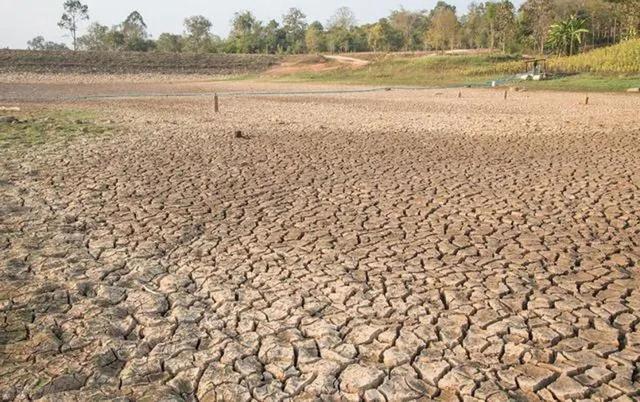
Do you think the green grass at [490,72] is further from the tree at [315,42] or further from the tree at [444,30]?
the tree at [315,42]

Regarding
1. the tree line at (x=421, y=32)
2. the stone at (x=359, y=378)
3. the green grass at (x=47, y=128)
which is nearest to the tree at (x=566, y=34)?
the tree line at (x=421, y=32)

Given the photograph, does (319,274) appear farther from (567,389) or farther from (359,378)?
(567,389)

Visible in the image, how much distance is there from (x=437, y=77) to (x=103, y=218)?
28089 mm

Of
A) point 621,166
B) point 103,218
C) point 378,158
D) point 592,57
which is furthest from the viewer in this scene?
point 592,57

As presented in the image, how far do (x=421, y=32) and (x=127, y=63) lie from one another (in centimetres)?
4013

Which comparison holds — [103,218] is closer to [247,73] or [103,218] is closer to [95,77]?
[95,77]

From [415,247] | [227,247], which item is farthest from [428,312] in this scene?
[227,247]

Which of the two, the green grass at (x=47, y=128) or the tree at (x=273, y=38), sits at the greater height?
the tree at (x=273, y=38)

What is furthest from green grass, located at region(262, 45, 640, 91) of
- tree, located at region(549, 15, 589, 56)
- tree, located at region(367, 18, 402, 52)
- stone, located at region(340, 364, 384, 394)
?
tree, located at region(367, 18, 402, 52)

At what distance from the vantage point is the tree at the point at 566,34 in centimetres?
4116

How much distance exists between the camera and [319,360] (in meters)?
3.27

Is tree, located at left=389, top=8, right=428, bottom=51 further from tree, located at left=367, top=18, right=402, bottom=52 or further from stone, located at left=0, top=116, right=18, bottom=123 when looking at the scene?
stone, located at left=0, top=116, right=18, bottom=123

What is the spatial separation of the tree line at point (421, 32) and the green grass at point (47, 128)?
128 feet

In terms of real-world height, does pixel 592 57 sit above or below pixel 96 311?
above
